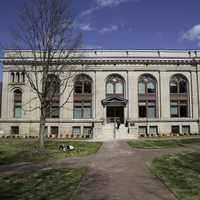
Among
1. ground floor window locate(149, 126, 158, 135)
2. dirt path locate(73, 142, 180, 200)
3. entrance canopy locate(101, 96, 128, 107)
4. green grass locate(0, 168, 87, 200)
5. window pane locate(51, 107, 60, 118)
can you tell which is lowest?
green grass locate(0, 168, 87, 200)

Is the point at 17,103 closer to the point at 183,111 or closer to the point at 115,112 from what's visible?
the point at 115,112

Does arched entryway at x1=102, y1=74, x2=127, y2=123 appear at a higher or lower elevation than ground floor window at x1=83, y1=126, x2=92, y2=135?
higher

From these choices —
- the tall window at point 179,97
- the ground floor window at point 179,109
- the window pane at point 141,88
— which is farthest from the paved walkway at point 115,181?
the tall window at point 179,97

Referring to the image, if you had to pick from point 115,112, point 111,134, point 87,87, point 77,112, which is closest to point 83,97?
point 87,87

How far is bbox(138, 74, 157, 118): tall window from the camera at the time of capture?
45594mm

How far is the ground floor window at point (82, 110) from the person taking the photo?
45.3 metres

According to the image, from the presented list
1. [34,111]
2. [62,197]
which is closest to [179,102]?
[34,111]

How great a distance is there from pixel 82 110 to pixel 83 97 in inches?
94.8

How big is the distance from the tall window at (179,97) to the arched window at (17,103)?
27.9 metres

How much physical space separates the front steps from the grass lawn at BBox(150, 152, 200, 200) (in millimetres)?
19196

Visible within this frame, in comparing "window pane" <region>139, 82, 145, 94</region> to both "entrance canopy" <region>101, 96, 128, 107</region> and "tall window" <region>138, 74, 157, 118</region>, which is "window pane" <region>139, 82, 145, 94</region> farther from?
"entrance canopy" <region>101, 96, 128, 107</region>

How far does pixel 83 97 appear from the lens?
1797 inches

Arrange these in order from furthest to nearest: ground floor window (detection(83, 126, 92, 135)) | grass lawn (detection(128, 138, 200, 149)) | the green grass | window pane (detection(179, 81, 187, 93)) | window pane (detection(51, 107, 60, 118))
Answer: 1. window pane (detection(179, 81, 187, 93))
2. window pane (detection(51, 107, 60, 118))
3. ground floor window (detection(83, 126, 92, 135))
4. grass lawn (detection(128, 138, 200, 149))
5. the green grass

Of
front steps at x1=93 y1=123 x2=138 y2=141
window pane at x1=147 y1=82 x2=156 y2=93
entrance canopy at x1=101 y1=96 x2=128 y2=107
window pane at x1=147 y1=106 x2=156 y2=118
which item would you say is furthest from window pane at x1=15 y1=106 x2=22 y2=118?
window pane at x1=147 y1=82 x2=156 y2=93
